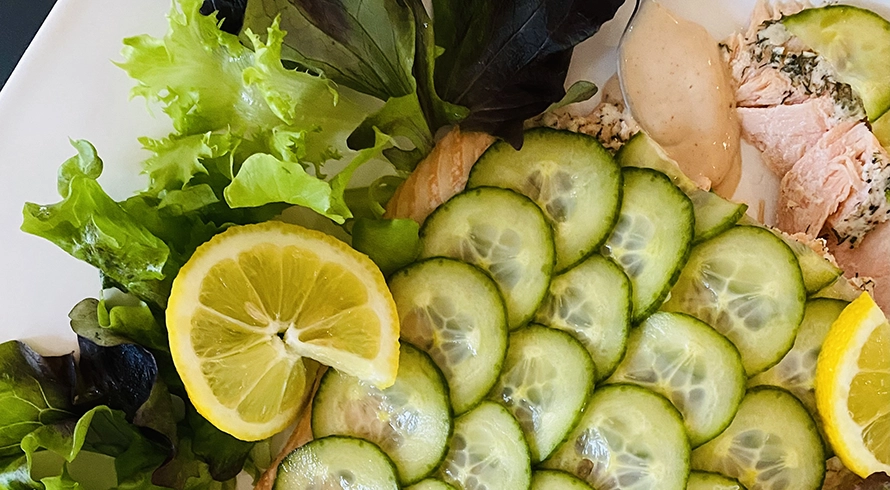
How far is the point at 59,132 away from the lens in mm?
1883

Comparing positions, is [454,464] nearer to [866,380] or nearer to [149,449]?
[149,449]

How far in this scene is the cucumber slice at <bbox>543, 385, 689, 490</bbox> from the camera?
5.62 feet

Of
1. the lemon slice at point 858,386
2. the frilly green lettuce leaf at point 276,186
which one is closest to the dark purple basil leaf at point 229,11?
the frilly green lettuce leaf at point 276,186

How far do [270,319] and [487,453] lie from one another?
0.62m

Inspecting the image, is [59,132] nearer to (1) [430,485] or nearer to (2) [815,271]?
(1) [430,485]

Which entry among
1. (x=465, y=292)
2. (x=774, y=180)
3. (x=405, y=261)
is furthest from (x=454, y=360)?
(x=774, y=180)

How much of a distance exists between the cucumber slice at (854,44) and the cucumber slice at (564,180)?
87 centimetres

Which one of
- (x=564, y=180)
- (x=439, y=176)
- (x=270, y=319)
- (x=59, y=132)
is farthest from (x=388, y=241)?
(x=59, y=132)

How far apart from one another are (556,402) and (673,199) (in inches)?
24.0

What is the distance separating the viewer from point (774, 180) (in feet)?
7.48

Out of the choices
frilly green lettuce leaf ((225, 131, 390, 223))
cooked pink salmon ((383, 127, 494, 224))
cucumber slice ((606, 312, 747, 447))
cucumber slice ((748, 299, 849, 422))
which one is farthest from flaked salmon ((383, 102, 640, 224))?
cucumber slice ((748, 299, 849, 422))

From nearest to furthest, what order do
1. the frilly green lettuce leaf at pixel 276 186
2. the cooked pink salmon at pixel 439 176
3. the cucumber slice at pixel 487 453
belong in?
the frilly green lettuce leaf at pixel 276 186
the cucumber slice at pixel 487 453
the cooked pink salmon at pixel 439 176

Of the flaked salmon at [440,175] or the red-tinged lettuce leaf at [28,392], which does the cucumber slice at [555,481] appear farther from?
the red-tinged lettuce leaf at [28,392]

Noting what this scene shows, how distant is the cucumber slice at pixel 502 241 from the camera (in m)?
1.77
